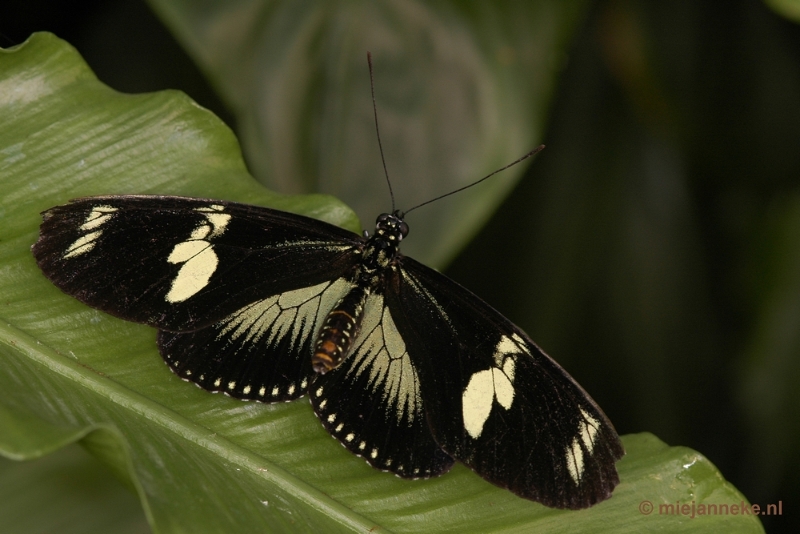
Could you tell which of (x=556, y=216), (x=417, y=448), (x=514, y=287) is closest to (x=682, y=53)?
(x=556, y=216)

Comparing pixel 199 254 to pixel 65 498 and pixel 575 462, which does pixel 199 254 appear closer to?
pixel 65 498

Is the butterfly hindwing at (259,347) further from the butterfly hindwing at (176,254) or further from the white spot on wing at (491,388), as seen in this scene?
the white spot on wing at (491,388)

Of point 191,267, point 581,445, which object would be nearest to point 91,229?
point 191,267

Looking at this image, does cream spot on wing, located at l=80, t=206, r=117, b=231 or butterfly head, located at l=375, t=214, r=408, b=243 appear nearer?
cream spot on wing, located at l=80, t=206, r=117, b=231

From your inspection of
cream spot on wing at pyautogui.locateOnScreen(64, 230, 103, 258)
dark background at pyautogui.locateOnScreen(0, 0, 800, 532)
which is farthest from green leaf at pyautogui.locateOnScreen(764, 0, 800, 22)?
cream spot on wing at pyautogui.locateOnScreen(64, 230, 103, 258)

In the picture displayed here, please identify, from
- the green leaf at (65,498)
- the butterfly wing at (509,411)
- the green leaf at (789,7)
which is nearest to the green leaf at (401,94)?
the butterfly wing at (509,411)

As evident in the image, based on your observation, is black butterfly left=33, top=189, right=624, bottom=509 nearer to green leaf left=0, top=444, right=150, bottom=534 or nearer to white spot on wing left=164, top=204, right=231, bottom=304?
white spot on wing left=164, top=204, right=231, bottom=304
